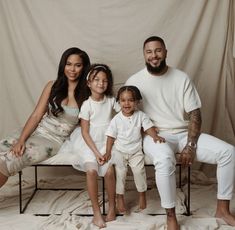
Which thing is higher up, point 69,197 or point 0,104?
point 0,104

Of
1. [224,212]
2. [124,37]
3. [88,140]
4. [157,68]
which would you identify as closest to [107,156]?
[88,140]

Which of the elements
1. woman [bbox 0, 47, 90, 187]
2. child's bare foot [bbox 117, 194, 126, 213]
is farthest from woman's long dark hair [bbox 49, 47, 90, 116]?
child's bare foot [bbox 117, 194, 126, 213]

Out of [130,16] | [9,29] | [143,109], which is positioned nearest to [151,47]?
[143,109]

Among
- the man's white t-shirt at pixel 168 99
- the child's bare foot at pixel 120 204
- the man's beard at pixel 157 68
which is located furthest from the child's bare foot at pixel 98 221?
the man's beard at pixel 157 68

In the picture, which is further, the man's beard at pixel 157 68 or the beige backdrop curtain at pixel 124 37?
the beige backdrop curtain at pixel 124 37

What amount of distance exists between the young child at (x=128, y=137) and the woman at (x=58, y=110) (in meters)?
0.33

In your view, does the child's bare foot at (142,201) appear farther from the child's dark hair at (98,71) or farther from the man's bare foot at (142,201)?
the child's dark hair at (98,71)

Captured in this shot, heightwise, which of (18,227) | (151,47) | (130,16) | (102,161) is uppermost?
(130,16)

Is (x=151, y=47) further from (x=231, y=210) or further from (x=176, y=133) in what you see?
(x=231, y=210)

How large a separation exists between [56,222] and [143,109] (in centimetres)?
89

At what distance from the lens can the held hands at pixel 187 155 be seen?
9.27 feet

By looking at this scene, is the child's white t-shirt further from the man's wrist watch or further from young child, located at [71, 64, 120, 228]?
the man's wrist watch

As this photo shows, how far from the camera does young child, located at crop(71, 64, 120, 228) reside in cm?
283

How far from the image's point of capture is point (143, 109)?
305cm
